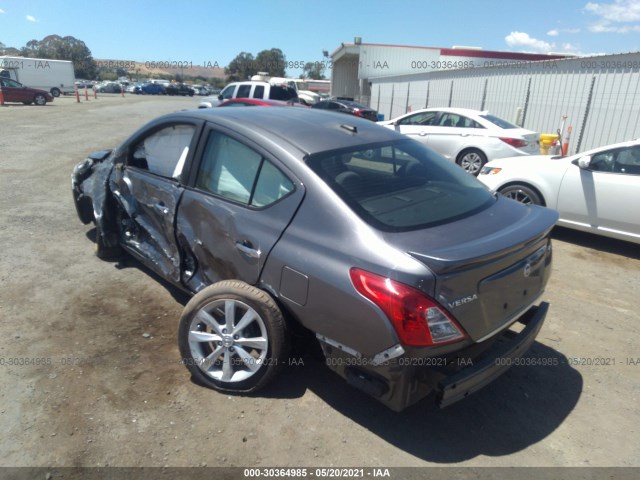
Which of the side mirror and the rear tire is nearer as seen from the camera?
the side mirror

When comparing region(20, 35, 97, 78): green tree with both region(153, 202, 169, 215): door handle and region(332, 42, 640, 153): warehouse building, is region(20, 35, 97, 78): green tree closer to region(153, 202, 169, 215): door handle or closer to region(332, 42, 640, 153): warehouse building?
region(332, 42, 640, 153): warehouse building

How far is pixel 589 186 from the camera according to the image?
19.0 ft

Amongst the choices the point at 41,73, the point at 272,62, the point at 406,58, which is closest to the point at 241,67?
the point at 272,62

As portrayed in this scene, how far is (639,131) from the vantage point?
37.8 feet

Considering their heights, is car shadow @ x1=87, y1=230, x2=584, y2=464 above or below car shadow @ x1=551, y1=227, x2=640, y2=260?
above

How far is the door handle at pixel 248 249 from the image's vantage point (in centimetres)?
276

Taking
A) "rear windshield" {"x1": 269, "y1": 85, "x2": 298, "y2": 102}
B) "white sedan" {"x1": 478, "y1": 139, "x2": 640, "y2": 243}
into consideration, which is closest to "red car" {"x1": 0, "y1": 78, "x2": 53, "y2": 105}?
"rear windshield" {"x1": 269, "y1": 85, "x2": 298, "y2": 102}

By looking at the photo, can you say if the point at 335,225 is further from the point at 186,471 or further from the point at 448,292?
the point at 186,471

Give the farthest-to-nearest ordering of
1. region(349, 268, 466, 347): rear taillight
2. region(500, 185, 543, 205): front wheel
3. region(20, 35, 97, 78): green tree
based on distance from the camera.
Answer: region(20, 35, 97, 78): green tree → region(500, 185, 543, 205): front wheel → region(349, 268, 466, 347): rear taillight

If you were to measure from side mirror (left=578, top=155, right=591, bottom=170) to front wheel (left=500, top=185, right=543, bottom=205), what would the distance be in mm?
623

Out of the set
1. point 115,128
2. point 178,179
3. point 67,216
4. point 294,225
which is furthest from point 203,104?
point 294,225

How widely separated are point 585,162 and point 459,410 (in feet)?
14.0

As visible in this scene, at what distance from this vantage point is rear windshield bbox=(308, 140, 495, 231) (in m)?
2.61

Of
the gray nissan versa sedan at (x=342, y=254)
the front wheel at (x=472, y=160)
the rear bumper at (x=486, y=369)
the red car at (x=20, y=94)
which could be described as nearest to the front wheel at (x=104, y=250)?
the gray nissan versa sedan at (x=342, y=254)
